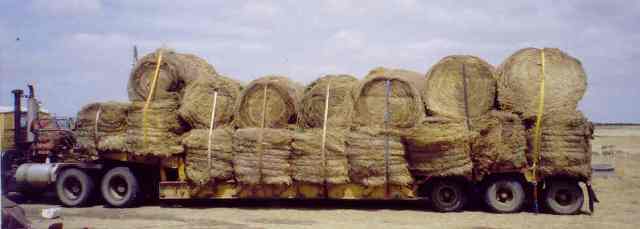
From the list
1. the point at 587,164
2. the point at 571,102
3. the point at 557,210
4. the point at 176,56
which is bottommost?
the point at 557,210

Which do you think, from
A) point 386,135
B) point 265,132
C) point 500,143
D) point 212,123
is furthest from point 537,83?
point 212,123

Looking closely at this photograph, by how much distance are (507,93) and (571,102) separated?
1.37m

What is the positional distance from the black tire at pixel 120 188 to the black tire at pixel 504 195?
8.40 meters

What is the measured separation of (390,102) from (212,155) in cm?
430

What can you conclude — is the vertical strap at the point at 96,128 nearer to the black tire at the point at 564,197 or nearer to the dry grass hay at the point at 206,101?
the dry grass hay at the point at 206,101

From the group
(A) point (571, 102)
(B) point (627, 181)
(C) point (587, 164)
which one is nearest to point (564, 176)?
(C) point (587, 164)

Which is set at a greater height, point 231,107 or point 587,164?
point 231,107

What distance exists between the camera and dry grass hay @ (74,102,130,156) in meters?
15.1

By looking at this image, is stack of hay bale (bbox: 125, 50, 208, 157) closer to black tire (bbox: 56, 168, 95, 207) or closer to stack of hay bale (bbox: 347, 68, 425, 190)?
black tire (bbox: 56, 168, 95, 207)

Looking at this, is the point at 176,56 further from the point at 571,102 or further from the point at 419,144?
the point at 571,102

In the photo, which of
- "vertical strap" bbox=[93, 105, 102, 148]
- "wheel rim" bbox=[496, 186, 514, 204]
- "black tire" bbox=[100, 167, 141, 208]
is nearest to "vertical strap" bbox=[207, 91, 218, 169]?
"black tire" bbox=[100, 167, 141, 208]

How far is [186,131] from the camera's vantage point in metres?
15.4

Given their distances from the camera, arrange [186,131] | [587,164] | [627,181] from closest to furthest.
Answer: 1. [587,164]
2. [186,131]
3. [627,181]

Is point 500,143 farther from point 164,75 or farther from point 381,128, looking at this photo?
point 164,75
